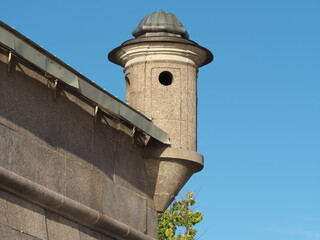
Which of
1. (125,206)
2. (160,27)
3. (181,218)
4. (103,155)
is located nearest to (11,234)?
(103,155)

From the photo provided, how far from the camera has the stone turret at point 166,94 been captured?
529 inches

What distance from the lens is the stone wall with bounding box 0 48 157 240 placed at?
33.7 feet

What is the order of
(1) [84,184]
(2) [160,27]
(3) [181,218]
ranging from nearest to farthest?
1. (1) [84,184]
2. (2) [160,27]
3. (3) [181,218]

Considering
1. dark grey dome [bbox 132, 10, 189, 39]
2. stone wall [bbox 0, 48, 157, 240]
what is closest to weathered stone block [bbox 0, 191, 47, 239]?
stone wall [bbox 0, 48, 157, 240]

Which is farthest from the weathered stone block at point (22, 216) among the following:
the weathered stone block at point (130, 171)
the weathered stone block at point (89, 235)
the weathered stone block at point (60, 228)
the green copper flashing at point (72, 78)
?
the weathered stone block at point (130, 171)

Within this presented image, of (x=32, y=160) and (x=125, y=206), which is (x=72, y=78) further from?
(x=125, y=206)

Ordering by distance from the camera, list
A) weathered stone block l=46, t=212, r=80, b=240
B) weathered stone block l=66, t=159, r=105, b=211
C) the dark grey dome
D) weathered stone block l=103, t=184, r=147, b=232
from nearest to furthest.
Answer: weathered stone block l=46, t=212, r=80, b=240 < weathered stone block l=66, t=159, r=105, b=211 < weathered stone block l=103, t=184, r=147, b=232 < the dark grey dome

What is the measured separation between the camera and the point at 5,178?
9.97 m

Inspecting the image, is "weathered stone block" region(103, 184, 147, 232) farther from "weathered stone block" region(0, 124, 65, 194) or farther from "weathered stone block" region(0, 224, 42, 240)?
"weathered stone block" region(0, 224, 42, 240)

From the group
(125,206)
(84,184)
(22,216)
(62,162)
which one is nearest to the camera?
(22,216)

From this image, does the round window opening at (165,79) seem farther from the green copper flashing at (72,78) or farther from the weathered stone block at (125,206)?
the weathered stone block at (125,206)

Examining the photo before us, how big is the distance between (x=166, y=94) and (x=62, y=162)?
2888 mm

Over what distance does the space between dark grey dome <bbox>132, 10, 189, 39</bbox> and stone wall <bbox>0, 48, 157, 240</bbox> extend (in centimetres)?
171

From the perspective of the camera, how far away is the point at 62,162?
11164 mm
